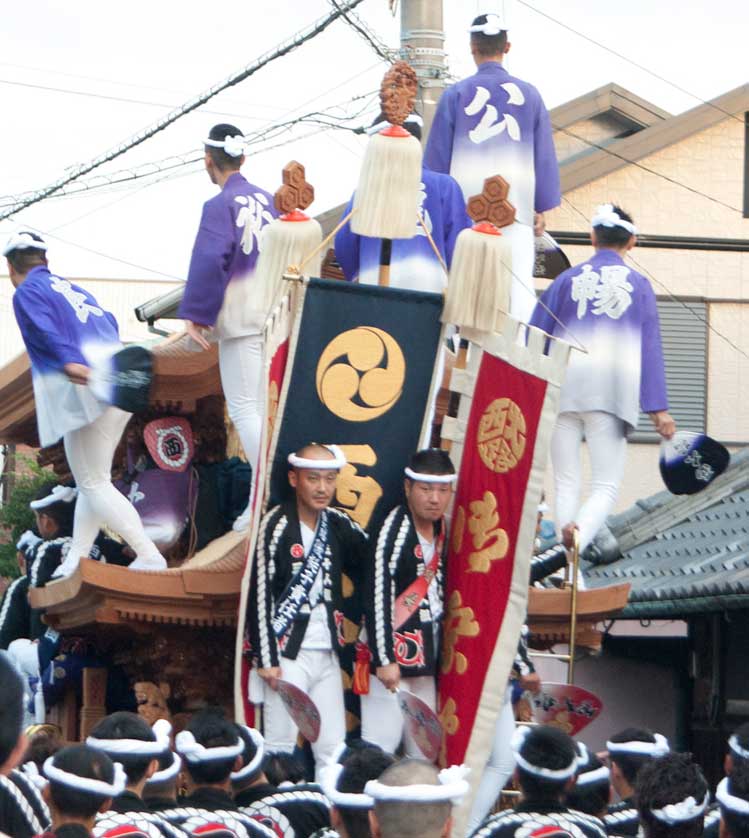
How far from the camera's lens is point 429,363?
796cm

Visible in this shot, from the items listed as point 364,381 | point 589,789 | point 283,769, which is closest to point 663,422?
point 364,381

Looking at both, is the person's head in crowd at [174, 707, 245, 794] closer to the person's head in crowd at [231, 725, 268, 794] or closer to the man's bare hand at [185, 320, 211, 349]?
the person's head in crowd at [231, 725, 268, 794]

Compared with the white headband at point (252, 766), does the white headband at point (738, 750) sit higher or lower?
higher

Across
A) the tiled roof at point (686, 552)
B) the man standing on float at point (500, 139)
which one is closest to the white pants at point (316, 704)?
the man standing on float at point (500, 139)

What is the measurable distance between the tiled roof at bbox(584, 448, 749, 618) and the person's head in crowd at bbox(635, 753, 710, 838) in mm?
4918

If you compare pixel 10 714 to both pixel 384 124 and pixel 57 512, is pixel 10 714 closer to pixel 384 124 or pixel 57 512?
pixel 384 124

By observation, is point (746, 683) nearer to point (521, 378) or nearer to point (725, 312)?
point (521, 378)

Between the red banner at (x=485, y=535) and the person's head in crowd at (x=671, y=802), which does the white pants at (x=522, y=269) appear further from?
the person's head in crowd at (x=671, y=802)

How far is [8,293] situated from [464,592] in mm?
23385

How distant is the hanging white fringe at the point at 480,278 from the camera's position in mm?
7625

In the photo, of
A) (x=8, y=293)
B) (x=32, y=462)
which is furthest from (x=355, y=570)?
(x=8, y=293)

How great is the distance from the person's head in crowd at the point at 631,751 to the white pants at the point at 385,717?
1.41 metres

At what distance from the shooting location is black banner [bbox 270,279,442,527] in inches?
307

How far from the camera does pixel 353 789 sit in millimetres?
4844
